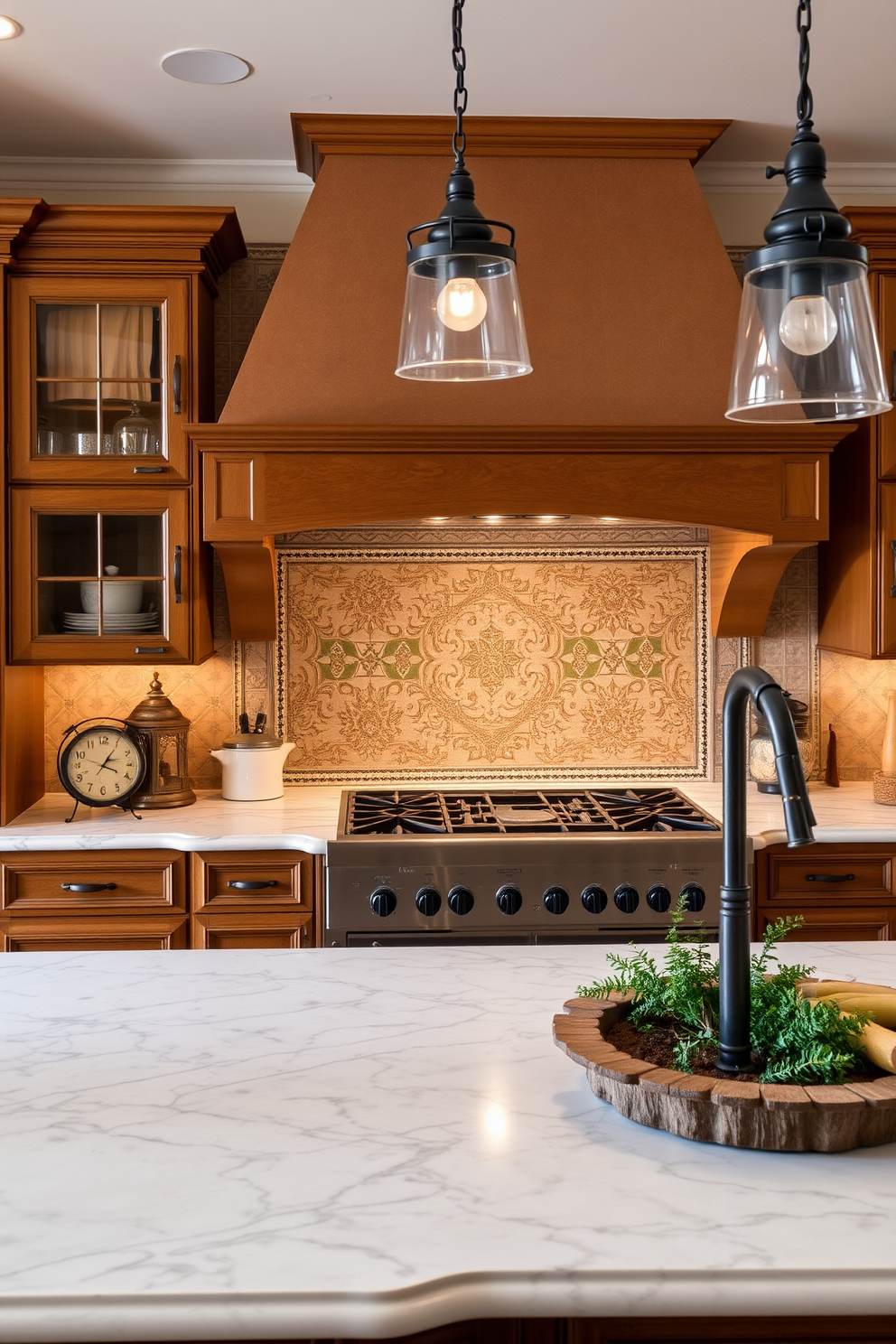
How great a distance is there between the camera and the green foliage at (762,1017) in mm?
1180

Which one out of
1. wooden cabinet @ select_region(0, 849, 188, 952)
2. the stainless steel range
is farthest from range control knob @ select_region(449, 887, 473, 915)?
wooden cabinet @ select_region(0, 849, 188, 952)

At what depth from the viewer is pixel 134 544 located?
3270 mm

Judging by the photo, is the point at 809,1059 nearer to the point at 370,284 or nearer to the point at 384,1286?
the point at 384,1286

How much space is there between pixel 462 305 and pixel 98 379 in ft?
7.23

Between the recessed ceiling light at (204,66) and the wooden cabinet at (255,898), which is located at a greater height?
the recessed ceiling light at (204,66)

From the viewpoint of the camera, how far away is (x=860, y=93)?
3.07 metres

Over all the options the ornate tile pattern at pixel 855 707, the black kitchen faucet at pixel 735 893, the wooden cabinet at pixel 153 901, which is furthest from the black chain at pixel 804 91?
the ornate tile pattern at pixel 855 707

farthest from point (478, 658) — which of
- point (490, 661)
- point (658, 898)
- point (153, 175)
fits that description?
point (153, 175)

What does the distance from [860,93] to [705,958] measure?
2673 millimetres

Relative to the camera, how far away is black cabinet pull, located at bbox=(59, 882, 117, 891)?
9.87ft

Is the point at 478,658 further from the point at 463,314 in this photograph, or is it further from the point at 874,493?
the point at 463,314

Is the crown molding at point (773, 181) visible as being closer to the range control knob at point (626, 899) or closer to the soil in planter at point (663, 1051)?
the range control knob at point (626, 899)

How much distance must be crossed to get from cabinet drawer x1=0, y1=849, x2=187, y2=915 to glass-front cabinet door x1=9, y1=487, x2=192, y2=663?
1.89ft

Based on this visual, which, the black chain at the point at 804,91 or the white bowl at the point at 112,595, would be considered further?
the white bowl at the point at 112,595
